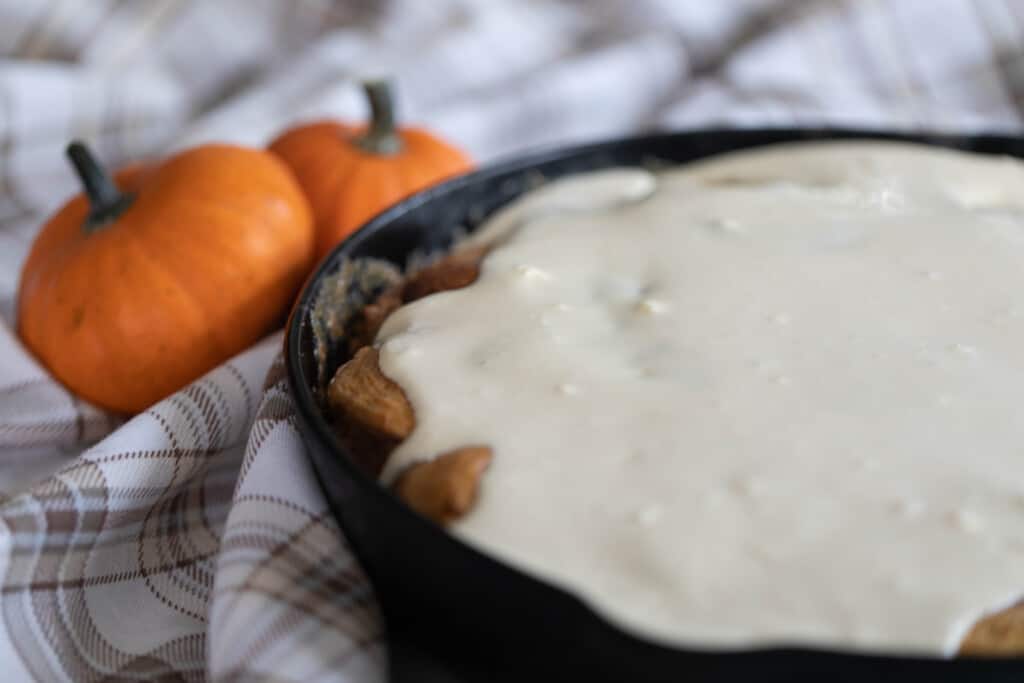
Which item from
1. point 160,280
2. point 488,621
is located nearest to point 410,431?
point 488,621

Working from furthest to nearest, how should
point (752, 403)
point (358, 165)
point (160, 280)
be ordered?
1. point (358, 165)
2. point (160, 280)
3. point (752, 403)

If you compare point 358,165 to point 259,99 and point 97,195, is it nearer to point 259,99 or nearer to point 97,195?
point 97,195

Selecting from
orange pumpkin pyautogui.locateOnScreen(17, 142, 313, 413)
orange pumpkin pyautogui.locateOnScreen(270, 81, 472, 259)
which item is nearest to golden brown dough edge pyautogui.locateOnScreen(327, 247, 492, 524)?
orange pumpkin pyautogui.locateOnScreen(17, 142, 313, 413)

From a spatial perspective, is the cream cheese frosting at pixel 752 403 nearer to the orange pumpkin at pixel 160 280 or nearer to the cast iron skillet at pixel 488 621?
the cast iron skillet at pixel 488 621

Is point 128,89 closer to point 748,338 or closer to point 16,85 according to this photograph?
point 16,85

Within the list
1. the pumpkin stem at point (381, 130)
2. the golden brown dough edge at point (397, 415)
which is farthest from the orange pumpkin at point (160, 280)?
the pumpkin stem at point (381, 130)

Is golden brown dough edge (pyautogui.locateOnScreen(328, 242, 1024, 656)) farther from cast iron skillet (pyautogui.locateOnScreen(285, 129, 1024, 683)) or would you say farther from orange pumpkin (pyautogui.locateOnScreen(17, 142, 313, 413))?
orange pumpkin (pyautogui.locateOnScreen(17, 142, 313, 413))
